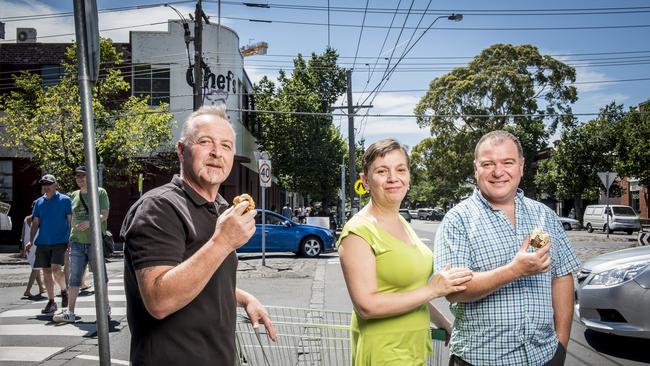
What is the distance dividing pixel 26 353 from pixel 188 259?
5520 millimetres

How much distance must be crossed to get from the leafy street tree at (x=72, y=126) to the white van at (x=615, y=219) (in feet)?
92.5

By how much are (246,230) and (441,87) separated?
45.9 m

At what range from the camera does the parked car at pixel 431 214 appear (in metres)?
75.8

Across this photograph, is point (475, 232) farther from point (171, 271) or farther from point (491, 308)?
point (171, 271)

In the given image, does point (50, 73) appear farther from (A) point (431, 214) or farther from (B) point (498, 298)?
(A) point (431, 214)

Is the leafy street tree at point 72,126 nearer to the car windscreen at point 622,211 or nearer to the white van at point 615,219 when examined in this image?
the white van at point 615,219

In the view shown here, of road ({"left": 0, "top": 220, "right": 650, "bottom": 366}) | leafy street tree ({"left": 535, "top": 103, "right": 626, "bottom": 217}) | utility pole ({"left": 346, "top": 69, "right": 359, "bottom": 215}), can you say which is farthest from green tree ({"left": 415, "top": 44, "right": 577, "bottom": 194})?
road ({"left": 0, "top": 220, "right": 650, "bottom": 366})

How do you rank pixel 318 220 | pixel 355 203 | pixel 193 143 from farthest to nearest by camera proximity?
1. pixel 318 220
2. pixel 355 203
3. pixel 193 143

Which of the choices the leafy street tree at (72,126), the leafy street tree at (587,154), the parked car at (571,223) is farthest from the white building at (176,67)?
the leafy street tree at (587,154)

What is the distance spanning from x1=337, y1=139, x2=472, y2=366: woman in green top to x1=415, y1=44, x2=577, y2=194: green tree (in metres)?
42.3

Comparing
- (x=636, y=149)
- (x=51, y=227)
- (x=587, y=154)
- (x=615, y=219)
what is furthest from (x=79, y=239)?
(x=587, y=154)

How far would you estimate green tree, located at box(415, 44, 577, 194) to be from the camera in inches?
1741

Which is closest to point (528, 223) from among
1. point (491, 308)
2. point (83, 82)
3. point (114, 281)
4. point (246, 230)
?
point (491, 308)

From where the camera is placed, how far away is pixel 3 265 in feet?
57.0
